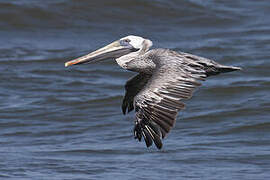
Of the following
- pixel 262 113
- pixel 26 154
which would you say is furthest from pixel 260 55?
pixel 26 154

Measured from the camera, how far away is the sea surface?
333 inches

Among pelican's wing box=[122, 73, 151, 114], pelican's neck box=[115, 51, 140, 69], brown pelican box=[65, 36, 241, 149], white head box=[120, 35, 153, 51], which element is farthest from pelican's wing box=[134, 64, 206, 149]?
white head box=[120, 35, 153, 51]

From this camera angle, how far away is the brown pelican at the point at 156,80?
597 cm

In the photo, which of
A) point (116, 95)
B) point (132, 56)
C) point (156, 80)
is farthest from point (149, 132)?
point (116, 95)

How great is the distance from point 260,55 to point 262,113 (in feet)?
9.81

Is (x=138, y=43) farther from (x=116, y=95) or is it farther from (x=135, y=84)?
(x=116, y=95)

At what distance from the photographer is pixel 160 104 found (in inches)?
236

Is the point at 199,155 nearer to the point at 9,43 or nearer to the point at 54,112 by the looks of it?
the point at 54,112

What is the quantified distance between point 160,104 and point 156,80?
1.01 feet

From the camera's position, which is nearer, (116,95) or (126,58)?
(126,58)

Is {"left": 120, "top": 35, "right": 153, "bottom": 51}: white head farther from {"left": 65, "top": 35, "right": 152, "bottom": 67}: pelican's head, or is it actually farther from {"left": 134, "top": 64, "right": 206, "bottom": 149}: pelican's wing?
{"left": 134, "top": 64, "right": 206, "bottom": 149}: pelican's wing

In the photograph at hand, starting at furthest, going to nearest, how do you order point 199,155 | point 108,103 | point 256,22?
point 256,22, point 108,103, point 199,155

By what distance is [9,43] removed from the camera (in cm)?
1463

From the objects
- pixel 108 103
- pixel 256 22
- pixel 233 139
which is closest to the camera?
pixel 233 139
